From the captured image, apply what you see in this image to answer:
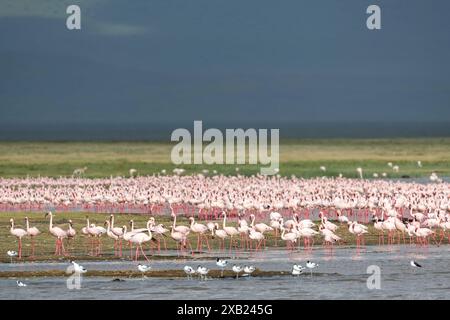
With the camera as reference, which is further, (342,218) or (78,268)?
(342,218)

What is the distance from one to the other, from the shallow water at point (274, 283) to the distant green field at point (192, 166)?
32.9 metres

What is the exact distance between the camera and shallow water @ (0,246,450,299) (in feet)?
62.4

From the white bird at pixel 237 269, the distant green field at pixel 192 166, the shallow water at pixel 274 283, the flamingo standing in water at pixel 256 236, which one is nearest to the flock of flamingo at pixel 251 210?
the flamingo standing in water at pixel 256 236

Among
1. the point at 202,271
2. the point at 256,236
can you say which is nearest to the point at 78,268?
the point at 202,271

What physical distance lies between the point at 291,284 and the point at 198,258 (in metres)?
4.10

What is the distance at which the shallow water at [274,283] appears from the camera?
1902 cm

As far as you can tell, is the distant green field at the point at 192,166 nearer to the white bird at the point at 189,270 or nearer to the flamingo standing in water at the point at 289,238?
the flamingo standing in water at the point at 289,238

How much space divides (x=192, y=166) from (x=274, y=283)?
4385 cm

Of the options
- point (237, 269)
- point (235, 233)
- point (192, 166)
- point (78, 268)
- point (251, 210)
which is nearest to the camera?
point (78, 268)

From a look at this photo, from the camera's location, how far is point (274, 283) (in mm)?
20234

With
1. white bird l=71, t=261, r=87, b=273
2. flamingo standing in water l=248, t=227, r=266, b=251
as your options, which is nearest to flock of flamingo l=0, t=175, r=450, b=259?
flamingo standing in water l=248, t=227, r=266, b=251

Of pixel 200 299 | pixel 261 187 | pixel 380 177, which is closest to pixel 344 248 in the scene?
pixel 200 299

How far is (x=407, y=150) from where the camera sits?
82062mm

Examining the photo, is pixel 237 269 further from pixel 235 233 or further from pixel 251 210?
pixel 251 210
